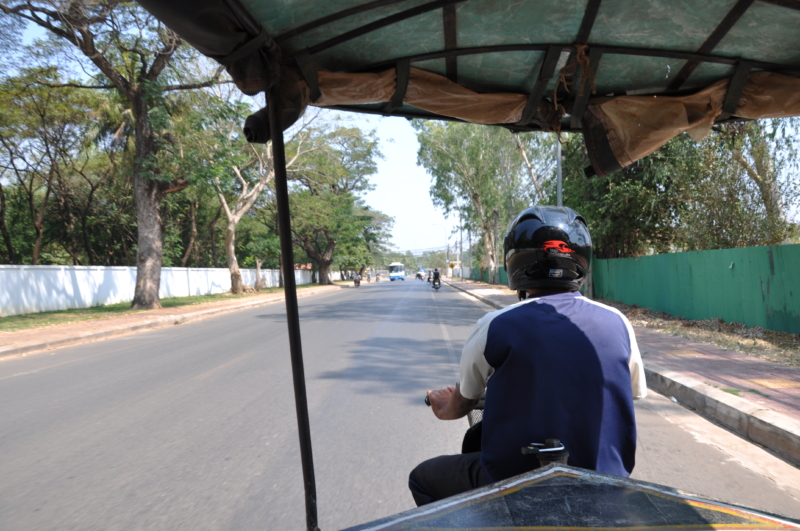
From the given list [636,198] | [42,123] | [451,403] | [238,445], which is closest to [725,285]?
[636,198]

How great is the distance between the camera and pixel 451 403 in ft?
6.39

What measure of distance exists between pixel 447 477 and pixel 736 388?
519 cm

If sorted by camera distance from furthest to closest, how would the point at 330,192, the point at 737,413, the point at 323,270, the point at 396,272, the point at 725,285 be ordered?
the point at 396,272 < the point at 323,270 < the point at 330,192 < the point at 725,285 < the point at 737,413

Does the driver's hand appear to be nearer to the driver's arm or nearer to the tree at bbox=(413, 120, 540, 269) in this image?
the driver's arm

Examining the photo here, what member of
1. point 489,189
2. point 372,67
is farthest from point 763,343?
point 489,189

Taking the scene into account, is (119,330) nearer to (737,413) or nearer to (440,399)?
(737,413)

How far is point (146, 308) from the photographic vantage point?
750 inches

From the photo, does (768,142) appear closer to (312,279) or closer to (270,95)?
(270,95)

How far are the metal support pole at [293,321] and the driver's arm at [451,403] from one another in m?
0.54

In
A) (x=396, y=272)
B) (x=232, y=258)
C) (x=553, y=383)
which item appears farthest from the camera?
(x=396, y=272)

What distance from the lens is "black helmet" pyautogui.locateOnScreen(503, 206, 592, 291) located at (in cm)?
187

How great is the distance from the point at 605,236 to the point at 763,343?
9.75m

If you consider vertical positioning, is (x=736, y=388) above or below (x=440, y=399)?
below

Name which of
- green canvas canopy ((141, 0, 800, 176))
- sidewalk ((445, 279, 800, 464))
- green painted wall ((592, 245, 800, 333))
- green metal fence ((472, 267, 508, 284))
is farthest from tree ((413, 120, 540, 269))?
green canvas canopy ((141, 0, 800, 176))
